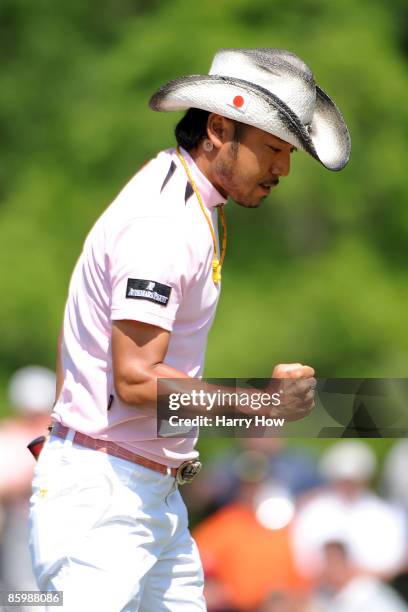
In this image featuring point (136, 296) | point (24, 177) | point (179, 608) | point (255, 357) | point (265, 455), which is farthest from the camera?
point (24, 177)

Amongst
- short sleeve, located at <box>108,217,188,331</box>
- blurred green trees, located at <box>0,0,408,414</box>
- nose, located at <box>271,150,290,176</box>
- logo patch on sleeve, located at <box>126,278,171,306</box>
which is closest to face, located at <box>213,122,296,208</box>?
nose, located at <box>271,150,290,176</box>

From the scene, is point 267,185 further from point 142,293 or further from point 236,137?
point 142,293

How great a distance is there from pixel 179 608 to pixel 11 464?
3.27 m

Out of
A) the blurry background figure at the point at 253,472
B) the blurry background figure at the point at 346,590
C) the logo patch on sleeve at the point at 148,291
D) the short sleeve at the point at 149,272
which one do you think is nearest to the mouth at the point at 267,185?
the short sleeve at the point at 149,272

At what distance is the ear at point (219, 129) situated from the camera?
11.7 ft

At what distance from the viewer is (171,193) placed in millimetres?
3469

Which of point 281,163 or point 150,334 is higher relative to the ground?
point 281,163

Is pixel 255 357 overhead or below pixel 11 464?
overhead

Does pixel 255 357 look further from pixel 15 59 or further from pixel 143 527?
pixel 143 527

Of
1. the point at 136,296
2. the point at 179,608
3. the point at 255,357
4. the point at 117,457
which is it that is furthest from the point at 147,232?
the point at 255,357

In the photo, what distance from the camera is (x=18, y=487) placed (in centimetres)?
680

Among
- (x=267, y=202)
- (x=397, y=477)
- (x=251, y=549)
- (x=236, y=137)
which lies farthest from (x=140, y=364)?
(x=267, y=202)

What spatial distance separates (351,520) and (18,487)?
1917 mm

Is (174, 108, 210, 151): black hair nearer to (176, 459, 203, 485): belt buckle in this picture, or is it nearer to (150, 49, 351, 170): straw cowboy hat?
(150, 49, 351, 170): straw cowboy hat
